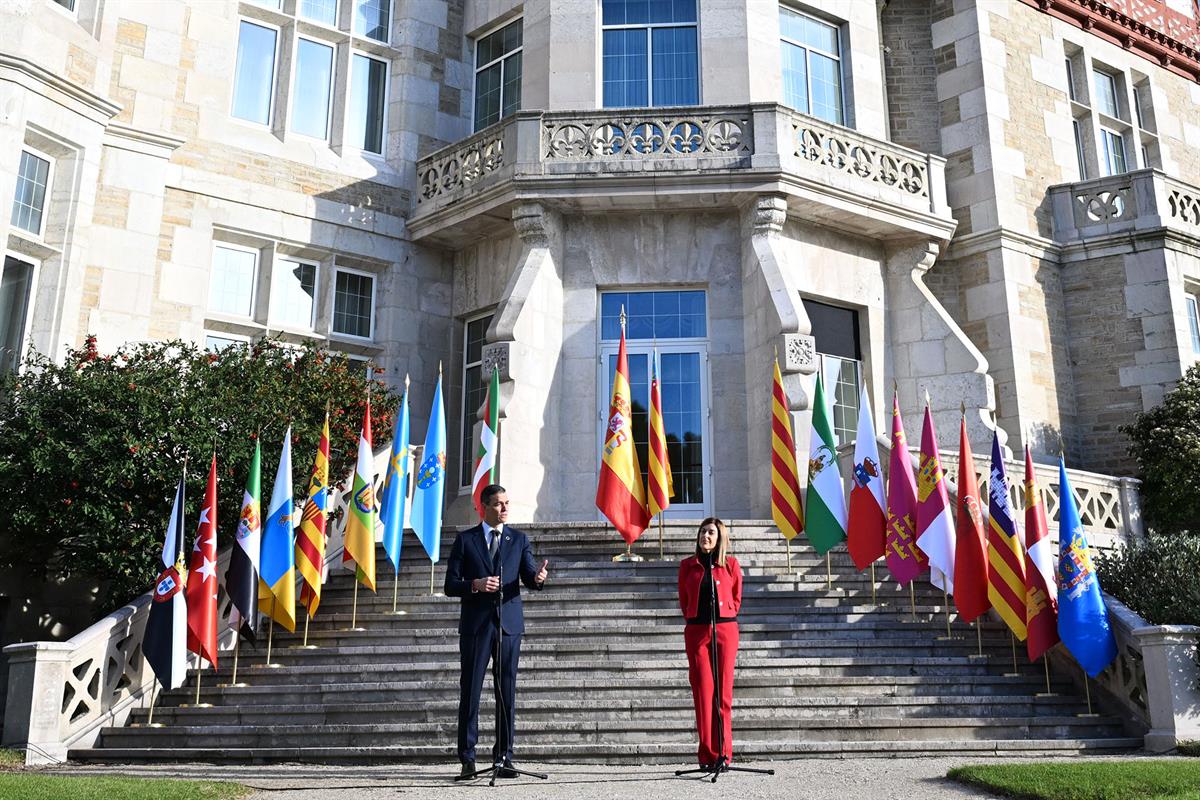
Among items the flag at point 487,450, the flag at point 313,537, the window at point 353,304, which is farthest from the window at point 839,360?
the flag at point 313,537

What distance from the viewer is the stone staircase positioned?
9227mm

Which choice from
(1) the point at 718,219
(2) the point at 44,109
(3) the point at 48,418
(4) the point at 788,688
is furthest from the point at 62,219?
(4) the point at 788,688

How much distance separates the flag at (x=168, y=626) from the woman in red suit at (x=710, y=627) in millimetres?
5159

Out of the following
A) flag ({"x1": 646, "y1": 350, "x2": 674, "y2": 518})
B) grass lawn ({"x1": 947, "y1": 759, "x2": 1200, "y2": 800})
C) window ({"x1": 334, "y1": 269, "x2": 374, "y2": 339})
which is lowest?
grass lawn ({"x1": 947, "y1": 759, "x2": 1200, "y2": 800})

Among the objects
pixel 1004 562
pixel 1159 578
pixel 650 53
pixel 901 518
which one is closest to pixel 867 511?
pixel 901 518

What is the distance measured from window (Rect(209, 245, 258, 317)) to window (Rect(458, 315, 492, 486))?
3.57m

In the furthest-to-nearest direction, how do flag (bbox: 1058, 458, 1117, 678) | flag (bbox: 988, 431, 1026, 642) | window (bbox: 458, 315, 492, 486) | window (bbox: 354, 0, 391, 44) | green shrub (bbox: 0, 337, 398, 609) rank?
1. window (bbox: 354, 0, 391, 44)
2. window (bbox: 458, 315, 492, 486)
3. green shrub (bbox: 0, 337, 398, 609)
4. flag (bbox: 988, 431, 1026, 642)
5. flag (bbox: 1058, 458, 1117, 678)

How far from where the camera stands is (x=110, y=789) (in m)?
6.91

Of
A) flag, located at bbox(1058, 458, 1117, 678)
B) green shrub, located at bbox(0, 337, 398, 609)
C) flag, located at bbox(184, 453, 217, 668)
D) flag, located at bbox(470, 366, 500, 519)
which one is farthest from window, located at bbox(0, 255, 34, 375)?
flag, located at bbox(1058, 458, 1117, 678)

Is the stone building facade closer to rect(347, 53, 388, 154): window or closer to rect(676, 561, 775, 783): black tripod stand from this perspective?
rect(347, 53, 388, 154): window

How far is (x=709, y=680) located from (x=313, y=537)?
5725 millimetres

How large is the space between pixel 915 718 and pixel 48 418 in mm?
9694

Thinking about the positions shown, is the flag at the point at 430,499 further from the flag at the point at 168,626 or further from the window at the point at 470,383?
the window at the point at 470,383

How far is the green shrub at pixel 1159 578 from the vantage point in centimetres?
1054
